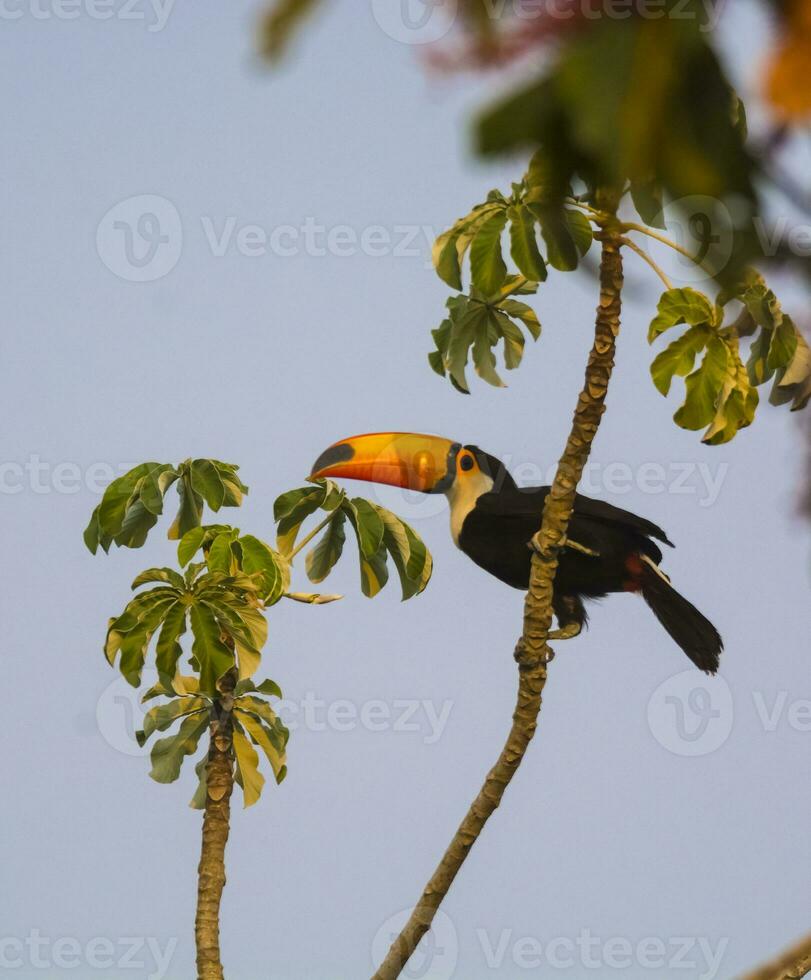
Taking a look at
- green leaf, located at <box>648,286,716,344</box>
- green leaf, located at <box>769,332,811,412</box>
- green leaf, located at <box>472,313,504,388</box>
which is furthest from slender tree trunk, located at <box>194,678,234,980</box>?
green leaf, located at <box>769,332,811,412</box>

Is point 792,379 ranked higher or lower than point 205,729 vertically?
higher

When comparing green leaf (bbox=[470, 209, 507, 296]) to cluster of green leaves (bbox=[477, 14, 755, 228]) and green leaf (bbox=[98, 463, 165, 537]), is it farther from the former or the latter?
cluster of green leaves (bbox=[477, 14, 755, 228])

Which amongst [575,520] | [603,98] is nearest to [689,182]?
[603,98]

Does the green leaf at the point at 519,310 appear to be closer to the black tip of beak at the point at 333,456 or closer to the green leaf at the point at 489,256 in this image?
the green leaf at the point at 489,256

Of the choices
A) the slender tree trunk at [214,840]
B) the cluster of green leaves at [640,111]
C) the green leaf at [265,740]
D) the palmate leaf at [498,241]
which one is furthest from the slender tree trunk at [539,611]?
the cluster of green leaves at [640,111]

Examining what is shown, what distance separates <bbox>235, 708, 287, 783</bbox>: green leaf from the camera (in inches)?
235

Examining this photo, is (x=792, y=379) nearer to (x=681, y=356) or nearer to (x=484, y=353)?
(x=681, y=356)

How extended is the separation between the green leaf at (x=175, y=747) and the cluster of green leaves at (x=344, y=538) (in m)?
0.90

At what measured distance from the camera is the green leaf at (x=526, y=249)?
5152mm

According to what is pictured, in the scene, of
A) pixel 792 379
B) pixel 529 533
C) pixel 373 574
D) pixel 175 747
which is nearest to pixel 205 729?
pixel 175 747

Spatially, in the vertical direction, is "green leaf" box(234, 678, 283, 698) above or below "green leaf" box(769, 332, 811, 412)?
below

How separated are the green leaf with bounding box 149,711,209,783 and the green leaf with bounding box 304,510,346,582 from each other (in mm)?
880

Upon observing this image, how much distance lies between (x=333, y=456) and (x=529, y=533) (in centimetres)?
151

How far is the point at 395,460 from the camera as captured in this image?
8.23 m
